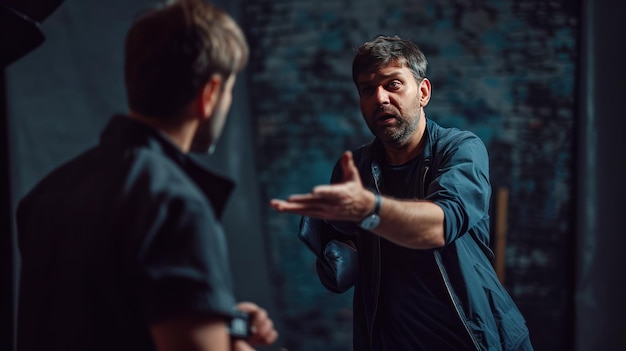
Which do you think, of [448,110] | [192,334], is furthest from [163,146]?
[448,110]

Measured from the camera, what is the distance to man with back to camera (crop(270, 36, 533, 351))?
1.88 m

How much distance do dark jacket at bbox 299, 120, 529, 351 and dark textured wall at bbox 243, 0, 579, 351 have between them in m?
1.96

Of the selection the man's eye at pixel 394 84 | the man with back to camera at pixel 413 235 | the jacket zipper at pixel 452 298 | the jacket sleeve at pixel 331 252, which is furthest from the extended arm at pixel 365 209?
the man's eye at pixel 394 84

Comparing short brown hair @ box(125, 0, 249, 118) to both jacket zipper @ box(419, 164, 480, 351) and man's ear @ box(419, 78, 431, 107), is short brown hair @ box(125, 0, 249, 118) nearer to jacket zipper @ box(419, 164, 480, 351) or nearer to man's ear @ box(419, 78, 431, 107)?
jacket zipper @ box(419, 164, 480, 351)

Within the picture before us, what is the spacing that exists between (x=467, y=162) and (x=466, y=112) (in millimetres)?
2153

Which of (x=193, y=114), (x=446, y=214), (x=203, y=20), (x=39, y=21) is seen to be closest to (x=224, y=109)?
(x=193, y=114)

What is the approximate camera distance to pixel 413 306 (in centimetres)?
212

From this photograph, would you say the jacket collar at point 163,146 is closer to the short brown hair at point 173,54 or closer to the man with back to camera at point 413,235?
the short brown hair at point 173,54

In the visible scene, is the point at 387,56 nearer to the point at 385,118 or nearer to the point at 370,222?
the point at 385,118

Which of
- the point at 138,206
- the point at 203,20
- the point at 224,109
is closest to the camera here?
the point at 138,206

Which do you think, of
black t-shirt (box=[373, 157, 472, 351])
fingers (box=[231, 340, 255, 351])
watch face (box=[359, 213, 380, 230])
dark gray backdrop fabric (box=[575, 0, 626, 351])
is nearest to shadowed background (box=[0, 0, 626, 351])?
dark gray backdrop fabric (box=[575, 0, 626, 351])

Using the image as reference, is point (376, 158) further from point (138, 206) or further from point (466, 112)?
point (466, 112)

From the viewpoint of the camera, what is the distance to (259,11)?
4.41 meters

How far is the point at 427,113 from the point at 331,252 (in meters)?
2.16
